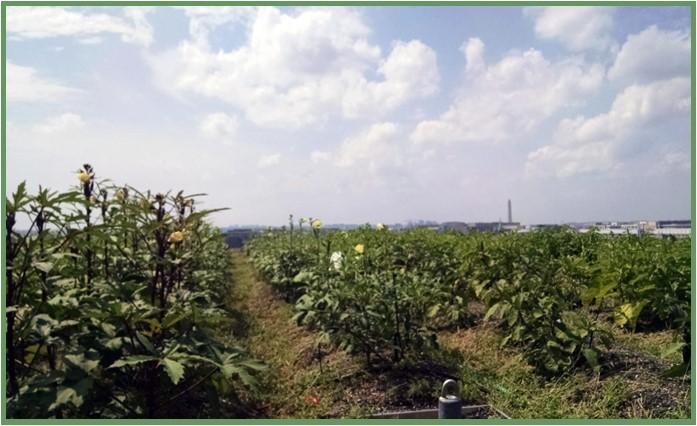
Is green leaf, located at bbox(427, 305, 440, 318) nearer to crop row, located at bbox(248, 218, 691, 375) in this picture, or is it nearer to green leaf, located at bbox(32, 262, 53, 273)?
crop row, located at bbox(248, 218, 691, 375)

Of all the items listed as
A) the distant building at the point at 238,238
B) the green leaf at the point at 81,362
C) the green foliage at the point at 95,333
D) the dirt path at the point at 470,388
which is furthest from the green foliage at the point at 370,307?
the distant building at the point at 238,238

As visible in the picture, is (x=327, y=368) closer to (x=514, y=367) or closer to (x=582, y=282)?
(x=514, y=367)

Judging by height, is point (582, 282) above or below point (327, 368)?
above

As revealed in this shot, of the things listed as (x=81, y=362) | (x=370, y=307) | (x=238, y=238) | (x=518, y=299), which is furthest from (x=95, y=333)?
(x=238, y=238)

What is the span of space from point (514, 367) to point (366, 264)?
1550mm

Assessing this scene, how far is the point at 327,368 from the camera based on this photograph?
408cm

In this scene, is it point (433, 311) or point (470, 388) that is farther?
point (433, 311)

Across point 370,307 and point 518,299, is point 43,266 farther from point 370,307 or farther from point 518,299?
point 518,299

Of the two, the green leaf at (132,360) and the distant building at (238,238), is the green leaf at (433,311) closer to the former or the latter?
the green leaf at (132,360)

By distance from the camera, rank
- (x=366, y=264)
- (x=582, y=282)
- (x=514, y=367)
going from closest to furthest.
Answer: (x=514, y=367) → (x=582, y=282) → (x=366, y=264)

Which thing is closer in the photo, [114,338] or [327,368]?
[114,338]

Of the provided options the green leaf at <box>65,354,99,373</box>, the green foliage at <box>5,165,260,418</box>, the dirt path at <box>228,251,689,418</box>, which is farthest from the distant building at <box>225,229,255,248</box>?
the green leaf at <box>65,354,99,373</box>

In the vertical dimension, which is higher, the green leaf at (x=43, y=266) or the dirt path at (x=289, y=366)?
the green leaf at (x=43, y=266)

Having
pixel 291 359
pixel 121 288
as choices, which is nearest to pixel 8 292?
pixel 121 288
